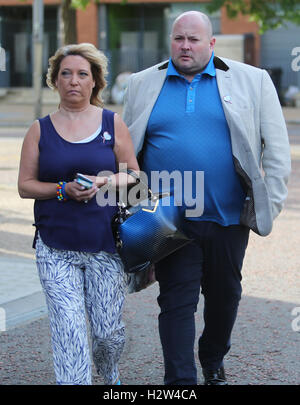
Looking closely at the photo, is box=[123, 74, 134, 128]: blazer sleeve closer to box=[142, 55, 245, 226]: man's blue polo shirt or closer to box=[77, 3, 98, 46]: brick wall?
box=[142, 55, 245, 226]: man's blue polo shirt

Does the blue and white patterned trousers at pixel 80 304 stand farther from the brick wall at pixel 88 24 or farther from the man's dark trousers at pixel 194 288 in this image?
the brick wall at pixel 88 24

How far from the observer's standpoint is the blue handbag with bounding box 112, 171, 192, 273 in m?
4.14

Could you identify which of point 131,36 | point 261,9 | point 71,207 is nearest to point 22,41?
point 131,36

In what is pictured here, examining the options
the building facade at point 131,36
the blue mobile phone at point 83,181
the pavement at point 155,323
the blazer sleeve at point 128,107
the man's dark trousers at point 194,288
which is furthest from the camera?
the building facade at point 131,36

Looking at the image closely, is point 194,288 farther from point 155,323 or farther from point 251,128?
point 155,323

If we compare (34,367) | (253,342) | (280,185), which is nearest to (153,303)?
(253,342)

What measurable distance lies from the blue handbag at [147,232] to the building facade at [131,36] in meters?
29.0

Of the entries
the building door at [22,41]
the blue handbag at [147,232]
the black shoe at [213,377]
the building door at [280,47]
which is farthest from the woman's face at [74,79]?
the building door at [22,41]

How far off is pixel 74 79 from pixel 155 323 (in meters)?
2.43

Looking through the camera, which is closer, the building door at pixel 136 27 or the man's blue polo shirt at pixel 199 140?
the man's blue polo shirt at pixel 199 140

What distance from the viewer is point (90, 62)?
4.30 metres

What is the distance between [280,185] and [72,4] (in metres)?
21.4

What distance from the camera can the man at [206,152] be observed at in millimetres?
4367
